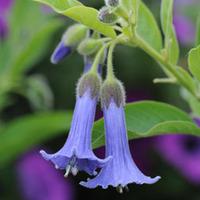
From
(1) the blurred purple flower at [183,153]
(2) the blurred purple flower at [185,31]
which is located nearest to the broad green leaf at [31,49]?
(1) the blurred purple flower at [183,153]

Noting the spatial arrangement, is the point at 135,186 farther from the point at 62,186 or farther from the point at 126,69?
the point at 126,69

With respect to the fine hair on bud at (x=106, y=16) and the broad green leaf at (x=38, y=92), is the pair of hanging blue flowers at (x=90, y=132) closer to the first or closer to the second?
the fine hair on bud at (x=106, y=16)

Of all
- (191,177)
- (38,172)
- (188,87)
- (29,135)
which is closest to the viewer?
(188,87)

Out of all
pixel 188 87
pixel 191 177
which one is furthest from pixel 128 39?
pixel 191 177

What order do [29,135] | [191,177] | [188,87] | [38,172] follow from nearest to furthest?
[188,87]
[29,135]
[191,177]
[38,172]

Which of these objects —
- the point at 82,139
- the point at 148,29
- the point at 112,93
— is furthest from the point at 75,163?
the point at 148,29

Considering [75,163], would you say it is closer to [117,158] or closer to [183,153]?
[117,158]
